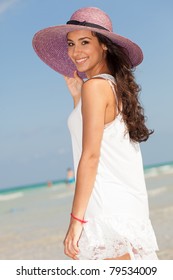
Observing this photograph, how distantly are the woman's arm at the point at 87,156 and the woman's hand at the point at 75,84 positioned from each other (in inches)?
19.8

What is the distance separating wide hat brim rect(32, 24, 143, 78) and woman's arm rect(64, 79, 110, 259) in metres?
0.33

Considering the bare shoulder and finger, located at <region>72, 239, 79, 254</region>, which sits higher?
the bare shoulder

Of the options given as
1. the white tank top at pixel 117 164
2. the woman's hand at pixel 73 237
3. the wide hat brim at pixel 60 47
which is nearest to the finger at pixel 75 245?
the woman's hand at pixel 73 237

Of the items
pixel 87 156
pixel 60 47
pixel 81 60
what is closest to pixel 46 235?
pixel 60 47

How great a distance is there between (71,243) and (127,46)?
86 centimetres

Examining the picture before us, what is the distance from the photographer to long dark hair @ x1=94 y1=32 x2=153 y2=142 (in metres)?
2.17

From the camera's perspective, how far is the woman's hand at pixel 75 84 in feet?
8.40

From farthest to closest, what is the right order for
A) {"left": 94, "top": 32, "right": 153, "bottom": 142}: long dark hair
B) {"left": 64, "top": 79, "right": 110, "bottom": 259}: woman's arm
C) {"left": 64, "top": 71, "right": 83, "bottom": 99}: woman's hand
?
{"left": 64, "top": 71, "right": 83, "bottom": 99}: woman's hand
{"left": 94, "top": 32, "right": 153, "bottom": 142}: long dark hair
{"left": 64, "top": 79, "right": 110, "bottom": 259}: woman's arm

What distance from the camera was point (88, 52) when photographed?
7.33ft

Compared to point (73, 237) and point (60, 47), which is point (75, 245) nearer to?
point (73, 237)

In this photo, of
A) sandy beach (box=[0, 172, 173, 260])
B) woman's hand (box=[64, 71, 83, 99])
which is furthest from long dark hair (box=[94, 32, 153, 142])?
sandy beach (box=[0, 172, 173, 260])

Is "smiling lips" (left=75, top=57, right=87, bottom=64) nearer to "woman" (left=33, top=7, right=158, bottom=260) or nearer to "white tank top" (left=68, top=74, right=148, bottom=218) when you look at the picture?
"woman" (left=33, top=7, right=158, bottom=260)

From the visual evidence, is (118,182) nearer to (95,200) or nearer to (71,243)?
(95,200)
